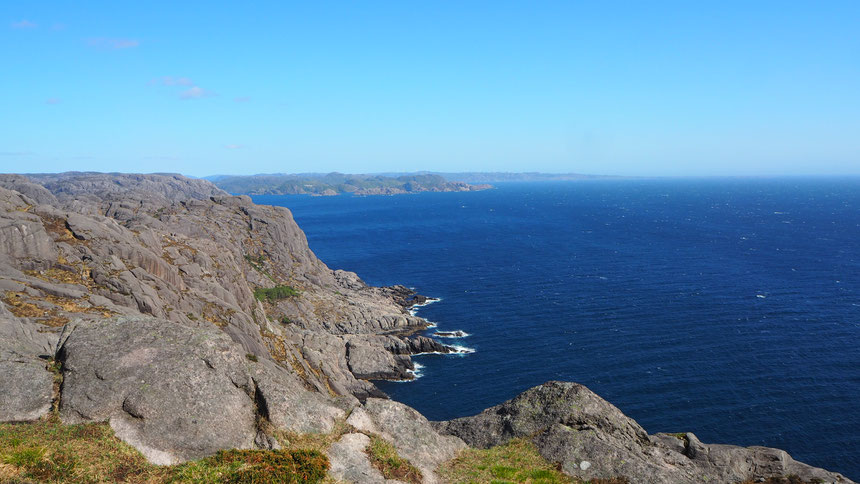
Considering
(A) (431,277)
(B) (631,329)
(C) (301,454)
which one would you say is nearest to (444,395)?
(B) (631,329)

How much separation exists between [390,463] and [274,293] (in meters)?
86.8

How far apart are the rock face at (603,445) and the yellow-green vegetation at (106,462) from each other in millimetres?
11050

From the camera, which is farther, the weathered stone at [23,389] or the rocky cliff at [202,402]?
the rocky cliff at [202,402]

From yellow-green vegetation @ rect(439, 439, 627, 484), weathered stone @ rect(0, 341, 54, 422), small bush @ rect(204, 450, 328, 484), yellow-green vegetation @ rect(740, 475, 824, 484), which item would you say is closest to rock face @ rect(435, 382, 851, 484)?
yellow-green vegetation @ rect(740, 475, 824, 484)

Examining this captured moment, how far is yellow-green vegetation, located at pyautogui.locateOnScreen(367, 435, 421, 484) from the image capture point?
19.8 m

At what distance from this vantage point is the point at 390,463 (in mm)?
20281

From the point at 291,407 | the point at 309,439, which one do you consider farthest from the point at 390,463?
the point at 291,407

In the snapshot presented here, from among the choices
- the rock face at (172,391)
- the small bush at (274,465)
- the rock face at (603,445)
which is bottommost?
the rock face at (603,445)

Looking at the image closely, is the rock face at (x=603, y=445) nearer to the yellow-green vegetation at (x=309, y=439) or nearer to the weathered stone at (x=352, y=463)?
the weathered stone at (x=352, y=463)

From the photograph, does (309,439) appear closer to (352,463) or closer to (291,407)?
(291,407)

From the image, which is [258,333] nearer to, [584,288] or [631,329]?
[631,329]

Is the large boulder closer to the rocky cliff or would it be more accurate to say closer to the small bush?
the rocky cliff

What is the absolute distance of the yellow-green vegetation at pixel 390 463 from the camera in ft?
65.1

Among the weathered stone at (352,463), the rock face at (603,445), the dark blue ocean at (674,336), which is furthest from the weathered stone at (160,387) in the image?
the dark blue ocean at (674,336)
